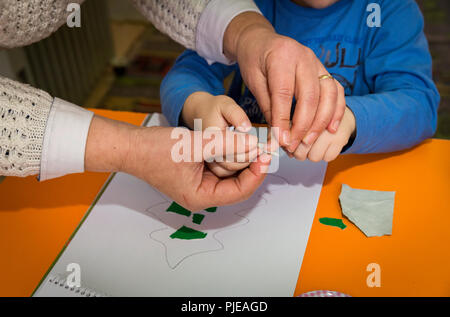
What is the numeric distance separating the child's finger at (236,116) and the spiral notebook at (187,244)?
13 cm

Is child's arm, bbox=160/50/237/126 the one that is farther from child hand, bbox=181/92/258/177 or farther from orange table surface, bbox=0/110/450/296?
orange table surface, bbox=0/110/450/296

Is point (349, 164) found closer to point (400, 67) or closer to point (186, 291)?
point (400, 67)

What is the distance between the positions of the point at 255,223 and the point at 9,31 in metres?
0.42

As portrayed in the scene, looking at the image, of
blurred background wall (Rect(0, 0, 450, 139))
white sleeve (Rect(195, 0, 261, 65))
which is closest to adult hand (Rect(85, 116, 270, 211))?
white sleeve (Rect(195, 0, 261, 65))

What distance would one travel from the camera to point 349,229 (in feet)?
1.92

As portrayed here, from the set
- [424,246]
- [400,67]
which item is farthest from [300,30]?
[424,246]

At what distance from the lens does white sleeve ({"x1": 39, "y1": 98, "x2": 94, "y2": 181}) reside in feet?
1.65

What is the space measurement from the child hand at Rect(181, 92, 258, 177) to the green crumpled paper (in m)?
0.17

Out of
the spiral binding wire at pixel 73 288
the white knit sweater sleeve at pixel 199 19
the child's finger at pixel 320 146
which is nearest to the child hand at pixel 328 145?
the child's finger at pixel 320 146

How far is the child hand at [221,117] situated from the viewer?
0.56m

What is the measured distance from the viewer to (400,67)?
749mm

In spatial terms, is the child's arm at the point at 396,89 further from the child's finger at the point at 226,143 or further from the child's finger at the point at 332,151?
the child's finger at the point at 226,143

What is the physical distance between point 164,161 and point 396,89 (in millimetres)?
441

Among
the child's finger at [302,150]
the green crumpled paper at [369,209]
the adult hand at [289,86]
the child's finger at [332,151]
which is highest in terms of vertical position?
the adult hand at [289,86]
